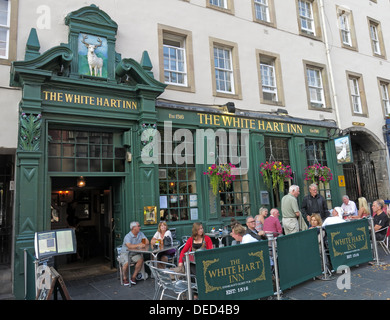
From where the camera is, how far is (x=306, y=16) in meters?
14.0

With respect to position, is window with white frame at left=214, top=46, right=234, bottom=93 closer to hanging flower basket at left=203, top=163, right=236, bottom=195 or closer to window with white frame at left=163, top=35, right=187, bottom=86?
window with white frame at left=163, top=35, right=187, bottom=86

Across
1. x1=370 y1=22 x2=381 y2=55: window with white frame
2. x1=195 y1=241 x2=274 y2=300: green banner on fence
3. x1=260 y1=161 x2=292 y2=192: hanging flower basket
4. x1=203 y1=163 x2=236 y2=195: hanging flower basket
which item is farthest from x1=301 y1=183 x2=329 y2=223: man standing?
x1=370 y1=22 x2=381 y2=55: window with white frame

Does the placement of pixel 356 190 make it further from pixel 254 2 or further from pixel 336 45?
pixel 254 2

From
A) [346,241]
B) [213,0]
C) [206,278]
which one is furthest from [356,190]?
[206,278]

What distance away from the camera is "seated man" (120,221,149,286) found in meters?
7.38

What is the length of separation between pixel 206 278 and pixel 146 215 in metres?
3.92

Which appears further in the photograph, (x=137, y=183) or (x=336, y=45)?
(x=336, y=45)

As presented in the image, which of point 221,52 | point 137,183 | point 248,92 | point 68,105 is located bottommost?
point 137,183

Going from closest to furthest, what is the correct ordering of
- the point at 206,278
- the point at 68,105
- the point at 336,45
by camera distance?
the point at 206,278 → the point at 68,105 → the point at 336,45

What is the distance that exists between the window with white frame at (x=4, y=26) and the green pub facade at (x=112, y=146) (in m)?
0.69

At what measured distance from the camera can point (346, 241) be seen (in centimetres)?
723

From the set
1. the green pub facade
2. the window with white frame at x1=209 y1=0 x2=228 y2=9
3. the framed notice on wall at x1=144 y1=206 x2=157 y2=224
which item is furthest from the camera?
the window with white frame at x1=209 y1=0 x2=228 y2=9

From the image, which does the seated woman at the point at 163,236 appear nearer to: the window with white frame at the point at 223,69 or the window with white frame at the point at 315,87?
the window with white frame at the point at 223,69

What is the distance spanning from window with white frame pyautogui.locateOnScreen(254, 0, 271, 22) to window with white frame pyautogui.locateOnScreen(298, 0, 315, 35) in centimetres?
194
